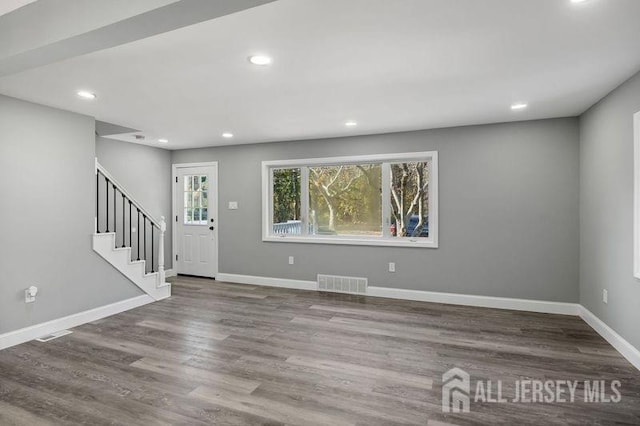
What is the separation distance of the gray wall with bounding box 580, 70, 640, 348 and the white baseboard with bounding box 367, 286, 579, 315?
11.1 inches

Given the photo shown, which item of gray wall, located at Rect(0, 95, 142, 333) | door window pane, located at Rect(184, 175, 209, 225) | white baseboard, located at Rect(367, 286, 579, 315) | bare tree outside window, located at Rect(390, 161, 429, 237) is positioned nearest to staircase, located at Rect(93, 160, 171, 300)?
gray wall, located at Rect(0, 95, 142, 333)

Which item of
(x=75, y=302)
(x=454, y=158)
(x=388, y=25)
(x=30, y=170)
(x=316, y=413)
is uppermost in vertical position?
(x=388, y=25)

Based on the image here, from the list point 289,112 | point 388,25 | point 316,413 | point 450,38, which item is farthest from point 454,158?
point 316,413

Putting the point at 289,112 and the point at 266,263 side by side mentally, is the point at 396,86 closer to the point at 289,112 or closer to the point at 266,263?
the point at 289,112

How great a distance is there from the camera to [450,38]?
2.33 meters

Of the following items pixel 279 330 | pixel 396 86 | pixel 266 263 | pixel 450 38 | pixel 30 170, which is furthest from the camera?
pixel 266 263

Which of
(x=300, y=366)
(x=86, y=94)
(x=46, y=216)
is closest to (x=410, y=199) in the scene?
(x=300, y=366)

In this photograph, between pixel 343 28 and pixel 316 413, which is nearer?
pixel 343 28

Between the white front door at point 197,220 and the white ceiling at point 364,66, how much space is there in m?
2.10

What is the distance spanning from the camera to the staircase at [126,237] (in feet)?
14.9

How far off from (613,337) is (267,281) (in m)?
4.57

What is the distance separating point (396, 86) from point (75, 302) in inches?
168

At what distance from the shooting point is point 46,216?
150 inches

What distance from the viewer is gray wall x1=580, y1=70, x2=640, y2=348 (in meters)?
3.11
